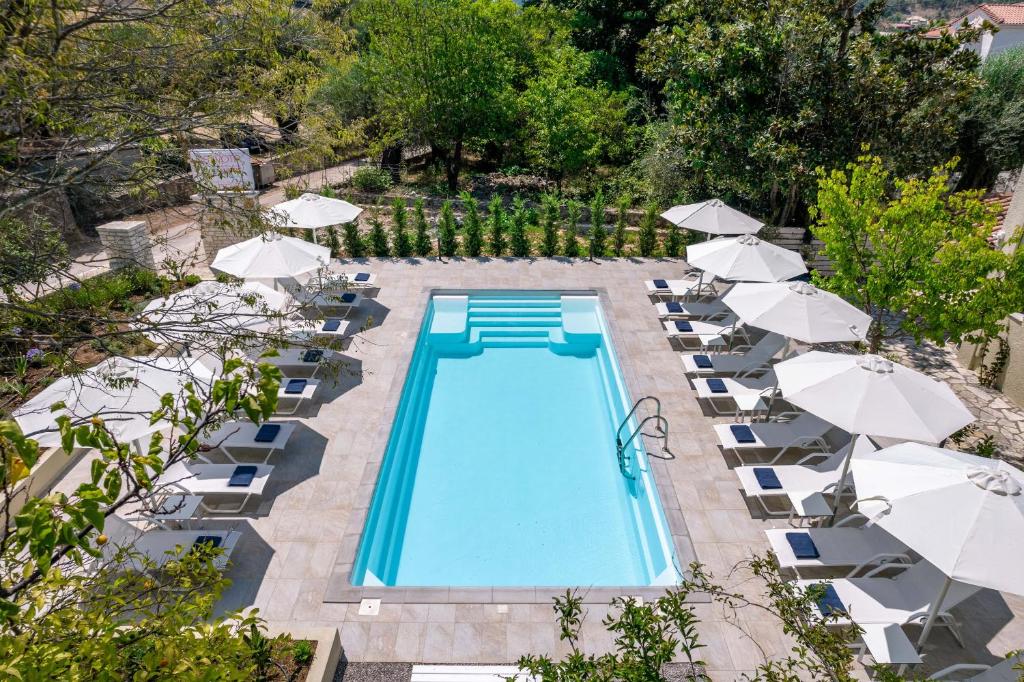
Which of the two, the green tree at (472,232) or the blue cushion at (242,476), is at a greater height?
the green tree at (472,232)

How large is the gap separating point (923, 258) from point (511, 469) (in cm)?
754

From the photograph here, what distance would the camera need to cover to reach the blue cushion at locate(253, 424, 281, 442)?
9.66 m

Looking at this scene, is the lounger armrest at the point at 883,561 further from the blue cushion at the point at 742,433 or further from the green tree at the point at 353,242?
the green tree at the point at 353,242

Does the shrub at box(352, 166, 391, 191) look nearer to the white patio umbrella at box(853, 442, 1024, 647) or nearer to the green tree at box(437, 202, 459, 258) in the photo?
the green tree at box(437, 202, 459, 258)

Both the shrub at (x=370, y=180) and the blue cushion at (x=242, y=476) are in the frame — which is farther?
the shrub at (x=370, y=180)

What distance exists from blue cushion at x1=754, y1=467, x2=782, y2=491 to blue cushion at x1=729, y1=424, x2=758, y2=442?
78 centimetres

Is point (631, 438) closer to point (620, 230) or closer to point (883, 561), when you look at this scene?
point (883, 561)

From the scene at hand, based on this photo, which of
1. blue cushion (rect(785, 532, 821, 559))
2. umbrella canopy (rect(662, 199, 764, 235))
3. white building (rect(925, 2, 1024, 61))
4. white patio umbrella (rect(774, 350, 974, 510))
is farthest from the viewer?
white building (rect(925, 2, 1024, 61))

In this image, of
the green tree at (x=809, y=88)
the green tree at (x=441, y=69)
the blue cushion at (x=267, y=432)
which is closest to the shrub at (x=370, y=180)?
the green tree at (x=441, y=69)

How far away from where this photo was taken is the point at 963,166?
22.8m

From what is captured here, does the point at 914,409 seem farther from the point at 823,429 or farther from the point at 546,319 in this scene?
the point at 546,319

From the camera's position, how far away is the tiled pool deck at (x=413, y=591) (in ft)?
23.2

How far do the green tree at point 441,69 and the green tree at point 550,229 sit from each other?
7.47 metres

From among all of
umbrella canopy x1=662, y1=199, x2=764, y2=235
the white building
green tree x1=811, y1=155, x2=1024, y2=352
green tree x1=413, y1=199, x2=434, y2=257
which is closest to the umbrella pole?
green tree x1=811, y1=155, x2=1024, y2=352
